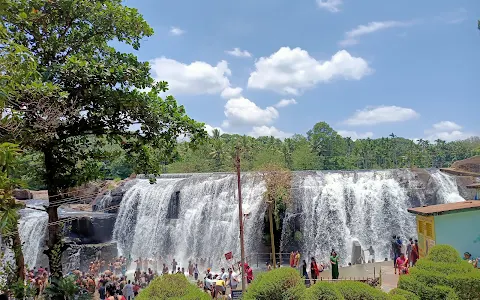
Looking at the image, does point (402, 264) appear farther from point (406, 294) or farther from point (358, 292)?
point (358, 292)

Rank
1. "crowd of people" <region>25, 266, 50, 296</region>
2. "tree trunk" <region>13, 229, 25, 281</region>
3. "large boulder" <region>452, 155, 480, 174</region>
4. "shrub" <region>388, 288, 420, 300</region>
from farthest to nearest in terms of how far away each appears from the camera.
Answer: "large boulder" <region>452, 155, 480, 174</region>
"crowd of people" <region>25, 266, 50, 296</region>
"tree trunk" <region>13, 229, 25, 281</region>
"shrub" <region>388, 288, 420, 300</region>

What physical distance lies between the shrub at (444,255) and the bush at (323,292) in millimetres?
2504

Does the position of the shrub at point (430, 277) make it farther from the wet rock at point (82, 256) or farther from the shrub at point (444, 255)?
the wet rock at point (82, 256)

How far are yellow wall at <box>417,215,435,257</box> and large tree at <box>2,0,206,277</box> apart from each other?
9.03m

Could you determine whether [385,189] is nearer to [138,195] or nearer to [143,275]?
[143,275]

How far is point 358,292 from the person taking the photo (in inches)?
225

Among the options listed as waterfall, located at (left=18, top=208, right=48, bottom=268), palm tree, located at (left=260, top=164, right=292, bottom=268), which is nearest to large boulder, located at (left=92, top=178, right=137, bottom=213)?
waterfall, located at (left=18, top=208, right=48, bottom=268)

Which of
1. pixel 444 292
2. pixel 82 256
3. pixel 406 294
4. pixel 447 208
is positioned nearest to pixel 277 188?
pixel 447 208

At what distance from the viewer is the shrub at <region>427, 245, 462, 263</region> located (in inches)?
273

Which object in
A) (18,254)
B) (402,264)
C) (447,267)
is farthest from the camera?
(402,264)

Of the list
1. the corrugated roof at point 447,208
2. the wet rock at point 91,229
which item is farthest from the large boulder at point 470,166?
the wet rock at point 91,229

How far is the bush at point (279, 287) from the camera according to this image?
587 centimetres

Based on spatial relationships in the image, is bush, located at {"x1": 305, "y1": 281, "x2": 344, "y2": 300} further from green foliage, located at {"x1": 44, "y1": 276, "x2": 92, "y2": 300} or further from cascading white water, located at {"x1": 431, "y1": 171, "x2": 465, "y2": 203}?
cascading white water, located at {"x1": 431, "y1": 171, "x2": 465, "y2": 203}

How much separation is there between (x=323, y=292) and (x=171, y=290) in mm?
2182
